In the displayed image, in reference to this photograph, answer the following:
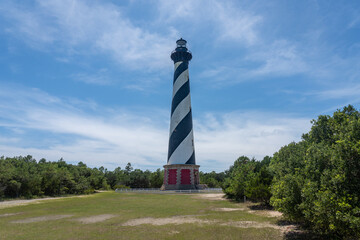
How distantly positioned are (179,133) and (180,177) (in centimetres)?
944

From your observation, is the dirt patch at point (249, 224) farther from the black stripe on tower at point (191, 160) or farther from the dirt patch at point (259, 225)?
the black stripe on tower at point (191, 160)

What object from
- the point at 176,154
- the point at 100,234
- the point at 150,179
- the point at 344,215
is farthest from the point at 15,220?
the point at 150,179

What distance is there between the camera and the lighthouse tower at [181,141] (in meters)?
47.1

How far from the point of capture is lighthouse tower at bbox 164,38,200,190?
155ft

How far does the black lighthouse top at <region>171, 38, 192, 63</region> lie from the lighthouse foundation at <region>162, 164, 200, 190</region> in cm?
2550

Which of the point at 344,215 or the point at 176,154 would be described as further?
the point at 176,154

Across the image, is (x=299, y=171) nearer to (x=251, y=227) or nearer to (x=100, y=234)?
(x=251, y=227)

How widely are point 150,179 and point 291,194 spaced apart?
66.2m

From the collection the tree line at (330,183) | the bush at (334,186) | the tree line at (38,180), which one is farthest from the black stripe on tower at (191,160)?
the bush at (334,186)

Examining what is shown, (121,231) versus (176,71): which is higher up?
(176,71)

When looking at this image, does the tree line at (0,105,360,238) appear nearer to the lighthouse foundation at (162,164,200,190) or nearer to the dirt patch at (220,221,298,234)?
the dirt patch at (220,221,298,234)

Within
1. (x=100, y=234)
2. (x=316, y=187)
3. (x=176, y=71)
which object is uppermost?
(x=176, y=71)

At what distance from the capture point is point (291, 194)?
1149 centimetres

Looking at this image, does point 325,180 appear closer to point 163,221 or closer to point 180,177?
point 163,221
